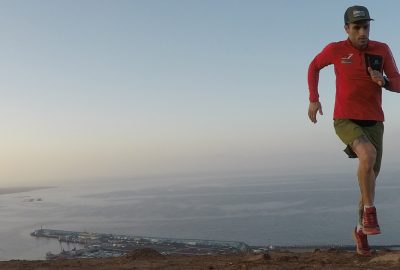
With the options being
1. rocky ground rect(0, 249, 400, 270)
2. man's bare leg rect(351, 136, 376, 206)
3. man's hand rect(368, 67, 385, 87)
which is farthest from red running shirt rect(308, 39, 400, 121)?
rocky ground rect(0, 249, 400, 270)

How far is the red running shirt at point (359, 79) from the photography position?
349cm

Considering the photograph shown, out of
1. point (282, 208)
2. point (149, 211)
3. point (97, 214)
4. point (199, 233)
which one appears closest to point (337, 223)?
point (199, 233)

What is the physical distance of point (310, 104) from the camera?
3.56 meters

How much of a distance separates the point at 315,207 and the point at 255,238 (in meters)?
28.4

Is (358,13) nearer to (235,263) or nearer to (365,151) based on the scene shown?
(365,151)

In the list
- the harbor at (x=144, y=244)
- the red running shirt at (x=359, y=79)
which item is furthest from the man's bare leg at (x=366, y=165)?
the harbor at (x=144, y=244)

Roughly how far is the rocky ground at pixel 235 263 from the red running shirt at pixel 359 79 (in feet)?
3.92

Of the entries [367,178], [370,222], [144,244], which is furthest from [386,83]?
[144,244]

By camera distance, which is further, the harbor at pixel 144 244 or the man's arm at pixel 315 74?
the harbor at pixel 144 244

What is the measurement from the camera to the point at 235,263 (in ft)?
11.7

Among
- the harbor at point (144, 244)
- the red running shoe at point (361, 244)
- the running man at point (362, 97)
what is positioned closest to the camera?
the running man at point (362, 97)

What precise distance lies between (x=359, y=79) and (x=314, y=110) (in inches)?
18.2

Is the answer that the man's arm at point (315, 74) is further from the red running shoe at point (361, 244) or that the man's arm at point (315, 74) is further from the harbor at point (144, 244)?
the harbor at point (144, 244)

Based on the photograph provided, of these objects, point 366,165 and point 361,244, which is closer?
point 366,165
